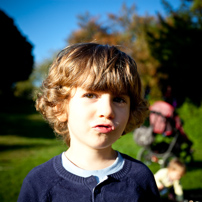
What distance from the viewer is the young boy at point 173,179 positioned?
127 inches

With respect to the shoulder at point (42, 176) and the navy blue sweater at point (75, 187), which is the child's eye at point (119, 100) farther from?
the shoulder at point (42, 176)

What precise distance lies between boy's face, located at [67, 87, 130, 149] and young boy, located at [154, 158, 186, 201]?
2481 mm

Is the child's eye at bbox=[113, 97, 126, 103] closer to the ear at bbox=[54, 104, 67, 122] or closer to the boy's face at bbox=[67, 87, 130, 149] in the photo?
the boy's face at bbox=[67, 87, 130, 149]

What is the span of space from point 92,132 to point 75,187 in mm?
307

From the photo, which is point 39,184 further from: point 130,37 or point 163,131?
point 130,37

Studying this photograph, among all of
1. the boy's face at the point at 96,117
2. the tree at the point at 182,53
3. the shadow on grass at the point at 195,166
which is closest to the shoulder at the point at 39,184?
the boy's face at the point at 96,117

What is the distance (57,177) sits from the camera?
1.18 metres

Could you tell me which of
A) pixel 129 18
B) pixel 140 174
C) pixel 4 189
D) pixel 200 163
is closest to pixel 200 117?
pixel 200 163

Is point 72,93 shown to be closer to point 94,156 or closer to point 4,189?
point 94,156

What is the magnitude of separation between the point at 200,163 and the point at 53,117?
472cm

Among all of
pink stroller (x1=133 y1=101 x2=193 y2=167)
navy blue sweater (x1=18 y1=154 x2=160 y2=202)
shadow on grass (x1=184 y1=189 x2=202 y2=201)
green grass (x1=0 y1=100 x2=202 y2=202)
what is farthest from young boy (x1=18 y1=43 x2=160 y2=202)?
pink stroller (x1=133 y1=101 x2=193 y2=167)

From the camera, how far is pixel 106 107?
112 cm

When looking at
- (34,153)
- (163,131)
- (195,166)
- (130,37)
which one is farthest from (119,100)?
(130,37)

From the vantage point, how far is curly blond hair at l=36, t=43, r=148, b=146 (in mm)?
1173
